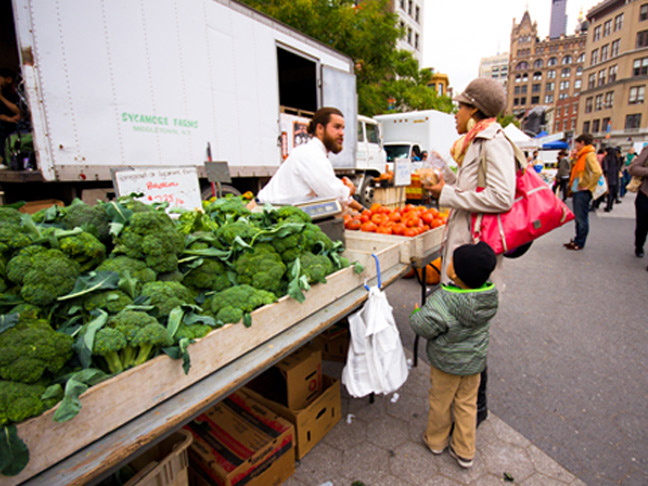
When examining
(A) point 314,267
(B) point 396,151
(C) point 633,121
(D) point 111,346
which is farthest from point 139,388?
(C) point 633,121

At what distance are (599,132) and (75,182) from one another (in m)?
73.4

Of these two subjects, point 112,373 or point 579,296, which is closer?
point 112,373

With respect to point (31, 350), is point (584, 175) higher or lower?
higher

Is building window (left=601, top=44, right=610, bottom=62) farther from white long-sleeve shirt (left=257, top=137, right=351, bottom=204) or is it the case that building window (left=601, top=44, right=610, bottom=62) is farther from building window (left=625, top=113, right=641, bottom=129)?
white long-sleeve shirt (left=257, top=137, right=351, bottom=204)

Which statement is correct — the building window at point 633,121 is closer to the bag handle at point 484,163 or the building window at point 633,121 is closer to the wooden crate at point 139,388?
the bag handle at point 484,163

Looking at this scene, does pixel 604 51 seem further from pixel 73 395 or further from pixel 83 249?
pixel 73 395

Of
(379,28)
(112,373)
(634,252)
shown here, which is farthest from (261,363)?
(379,28)

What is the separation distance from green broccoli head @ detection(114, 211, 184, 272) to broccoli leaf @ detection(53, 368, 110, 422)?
567 millimetres

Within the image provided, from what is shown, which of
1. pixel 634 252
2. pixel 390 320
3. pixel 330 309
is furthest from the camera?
pixel 634 252

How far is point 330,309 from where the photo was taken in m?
2.12

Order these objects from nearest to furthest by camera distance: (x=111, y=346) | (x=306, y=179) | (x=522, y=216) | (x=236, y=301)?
(x=111, y=346), (x=236, y=301), (x=522, y=216), (x=306, y=179)

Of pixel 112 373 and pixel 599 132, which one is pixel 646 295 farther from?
pixel 599 132

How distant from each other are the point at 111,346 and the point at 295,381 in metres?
1.47

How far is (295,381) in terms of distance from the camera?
7.96 feet
